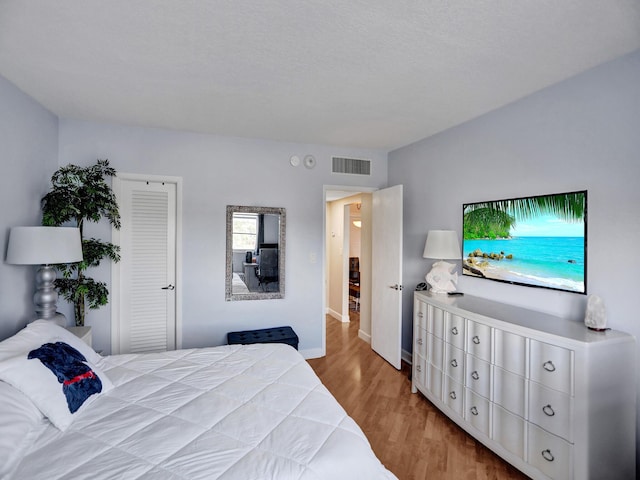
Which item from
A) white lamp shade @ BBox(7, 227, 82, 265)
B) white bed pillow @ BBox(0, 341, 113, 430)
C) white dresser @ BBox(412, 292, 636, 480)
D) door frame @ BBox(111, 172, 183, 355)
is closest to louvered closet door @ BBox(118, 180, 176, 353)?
door frame @ BBox(111, 172, 183, 355)

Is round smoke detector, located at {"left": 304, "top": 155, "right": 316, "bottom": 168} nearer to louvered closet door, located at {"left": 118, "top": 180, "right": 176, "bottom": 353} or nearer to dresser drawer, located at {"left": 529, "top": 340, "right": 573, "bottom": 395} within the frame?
louvered closet door, located at {"left": 118, "top": 180, "right": 176, "bottom": 353}

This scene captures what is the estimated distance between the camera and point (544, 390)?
6.28ft

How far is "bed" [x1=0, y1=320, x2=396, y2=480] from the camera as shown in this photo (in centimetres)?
119

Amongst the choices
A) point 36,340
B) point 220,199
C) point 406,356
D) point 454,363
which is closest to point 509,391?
point 454,363

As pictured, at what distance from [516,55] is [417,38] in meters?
0.66

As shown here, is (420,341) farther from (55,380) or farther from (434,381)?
(55,380)

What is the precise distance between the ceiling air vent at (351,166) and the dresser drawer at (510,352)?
101 inches

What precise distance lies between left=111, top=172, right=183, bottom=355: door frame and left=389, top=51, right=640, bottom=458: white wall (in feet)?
9.33

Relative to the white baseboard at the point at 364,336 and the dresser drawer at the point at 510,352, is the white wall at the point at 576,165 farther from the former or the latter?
the white baseboard at the point at 364,336

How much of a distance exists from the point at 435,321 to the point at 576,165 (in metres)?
1.56

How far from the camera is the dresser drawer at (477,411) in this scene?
7.44 feet

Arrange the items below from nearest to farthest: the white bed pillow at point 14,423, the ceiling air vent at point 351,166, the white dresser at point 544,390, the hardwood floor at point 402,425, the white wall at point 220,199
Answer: the white bed pillow at point 14,423
the white dresser at point 544,390
the hardwood floor at point 402,425
the white wall at point 220,199
the ceiling air vent at point 351,166

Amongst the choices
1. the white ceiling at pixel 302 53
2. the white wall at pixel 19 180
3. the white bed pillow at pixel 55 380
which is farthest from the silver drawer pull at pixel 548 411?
the white wall at pixel 19 180

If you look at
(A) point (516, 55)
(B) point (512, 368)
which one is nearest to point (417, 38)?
(A) point (516, 55)
